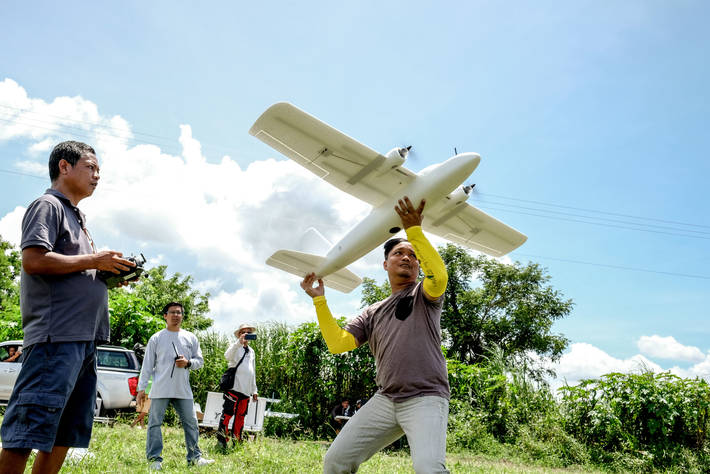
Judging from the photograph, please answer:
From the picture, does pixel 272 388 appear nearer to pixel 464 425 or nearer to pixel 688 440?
pixel 464 425

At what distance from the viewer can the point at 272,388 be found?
35.1ft

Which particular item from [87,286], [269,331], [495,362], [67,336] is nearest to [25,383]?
[67,336]

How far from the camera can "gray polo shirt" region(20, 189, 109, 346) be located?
8.58 feet

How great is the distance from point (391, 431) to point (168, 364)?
398 cm

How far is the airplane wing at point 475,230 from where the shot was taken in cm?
1023

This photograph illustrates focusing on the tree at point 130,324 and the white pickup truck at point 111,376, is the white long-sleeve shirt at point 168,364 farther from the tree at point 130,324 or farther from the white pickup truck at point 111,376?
the tree at point 130,324

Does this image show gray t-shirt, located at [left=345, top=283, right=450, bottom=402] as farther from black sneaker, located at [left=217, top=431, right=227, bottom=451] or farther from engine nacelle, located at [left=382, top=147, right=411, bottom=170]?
engine nacelle, located at [left=382, top=147, right=411, bottom=170]

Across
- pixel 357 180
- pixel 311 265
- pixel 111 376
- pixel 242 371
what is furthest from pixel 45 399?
pixel 111 376

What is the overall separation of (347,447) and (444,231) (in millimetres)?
8252

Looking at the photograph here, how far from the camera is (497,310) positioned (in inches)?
1298

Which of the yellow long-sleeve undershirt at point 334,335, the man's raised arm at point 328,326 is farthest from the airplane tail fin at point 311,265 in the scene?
the yellow long-sleeve undershirt at point 334,335

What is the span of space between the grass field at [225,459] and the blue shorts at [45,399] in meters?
2.37

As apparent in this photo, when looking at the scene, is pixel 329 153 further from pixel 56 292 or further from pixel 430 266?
pixel 56 292

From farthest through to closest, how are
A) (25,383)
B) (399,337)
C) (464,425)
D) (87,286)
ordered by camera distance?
(464,425), (399,337), (87,286), (25,383)
